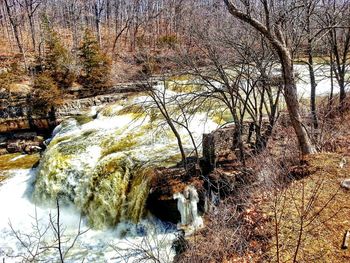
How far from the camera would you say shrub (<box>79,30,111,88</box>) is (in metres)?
23.5

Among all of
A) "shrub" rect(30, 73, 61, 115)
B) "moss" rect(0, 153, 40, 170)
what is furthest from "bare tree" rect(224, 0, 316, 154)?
"shrub" rect(30, 73, 61, 115)

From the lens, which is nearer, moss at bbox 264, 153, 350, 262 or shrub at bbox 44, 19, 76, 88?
moss at bbox 264, 153, 350, 262

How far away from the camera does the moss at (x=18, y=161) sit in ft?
53.6

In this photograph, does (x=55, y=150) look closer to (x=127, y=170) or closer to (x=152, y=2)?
(x=127, y=170)

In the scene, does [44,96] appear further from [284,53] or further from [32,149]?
[284,53]

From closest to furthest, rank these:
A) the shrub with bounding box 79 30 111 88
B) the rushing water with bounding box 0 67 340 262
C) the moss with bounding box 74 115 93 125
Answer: the rushing water with bounding box 0 67 340 262 → the moss with bounding box 74 115 93 125 → the shrub with bounding box 79 30 111 88

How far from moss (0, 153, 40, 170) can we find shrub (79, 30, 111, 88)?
7.68m

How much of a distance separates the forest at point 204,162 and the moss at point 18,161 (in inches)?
5.5

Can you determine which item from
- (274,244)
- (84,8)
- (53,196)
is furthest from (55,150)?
(84,8)

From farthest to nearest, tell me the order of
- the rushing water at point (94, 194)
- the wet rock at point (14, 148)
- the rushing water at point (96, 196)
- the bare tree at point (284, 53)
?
the wet rock at point (14, 148) < the rushing water at point (94, 194) < the rushing water at point (96, 196) < the bare tree at point (284, 53)

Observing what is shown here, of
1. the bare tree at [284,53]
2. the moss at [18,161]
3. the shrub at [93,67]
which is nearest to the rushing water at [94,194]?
the moss at [18,161]

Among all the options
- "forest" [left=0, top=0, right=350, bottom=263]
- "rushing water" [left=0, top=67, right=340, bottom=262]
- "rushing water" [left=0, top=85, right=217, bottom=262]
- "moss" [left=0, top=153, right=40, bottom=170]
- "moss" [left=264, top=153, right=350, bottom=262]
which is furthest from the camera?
"moss" [left=0, top=153, right=40, bottom=170]

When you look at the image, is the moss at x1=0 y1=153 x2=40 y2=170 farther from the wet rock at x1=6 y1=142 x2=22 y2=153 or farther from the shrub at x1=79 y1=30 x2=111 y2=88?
the shrub at x1=79 y1=30 x2=111 y2=88

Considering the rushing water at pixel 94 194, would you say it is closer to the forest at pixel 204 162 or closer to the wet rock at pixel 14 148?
the forest at pixel 204 162
